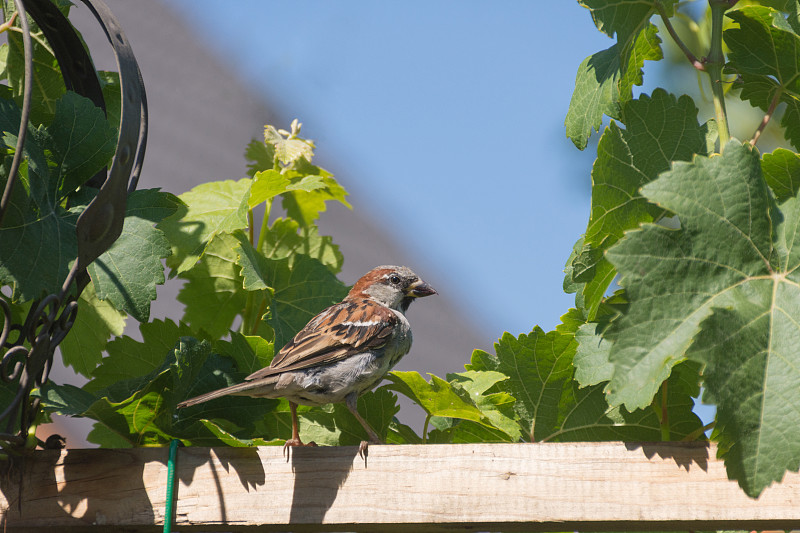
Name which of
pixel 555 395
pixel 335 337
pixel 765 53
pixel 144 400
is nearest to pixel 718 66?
pixel 765 53

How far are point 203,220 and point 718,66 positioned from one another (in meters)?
1.30

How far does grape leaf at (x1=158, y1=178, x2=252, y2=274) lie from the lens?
1.92 meters

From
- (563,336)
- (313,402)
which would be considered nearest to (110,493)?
(313,402)

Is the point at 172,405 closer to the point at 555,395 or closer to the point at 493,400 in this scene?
the point at 493,400

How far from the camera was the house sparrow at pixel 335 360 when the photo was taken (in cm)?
172

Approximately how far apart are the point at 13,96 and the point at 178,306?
5.68 m

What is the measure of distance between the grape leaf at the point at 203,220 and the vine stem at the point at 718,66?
109 cm

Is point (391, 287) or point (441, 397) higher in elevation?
point (391, 287)

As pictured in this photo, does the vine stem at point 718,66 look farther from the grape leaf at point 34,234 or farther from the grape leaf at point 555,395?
the grape leaf at point 34,234

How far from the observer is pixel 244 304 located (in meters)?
2.22

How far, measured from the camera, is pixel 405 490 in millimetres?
1447

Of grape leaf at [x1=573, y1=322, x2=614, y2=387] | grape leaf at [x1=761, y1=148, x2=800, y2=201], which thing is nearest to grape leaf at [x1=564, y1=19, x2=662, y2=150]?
grape leaf at [x1=761, y1=148, x2=800, y2=201]

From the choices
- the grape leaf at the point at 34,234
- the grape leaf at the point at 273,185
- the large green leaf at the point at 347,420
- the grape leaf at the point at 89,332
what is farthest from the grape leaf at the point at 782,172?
the grape leaf at the point at 89,332

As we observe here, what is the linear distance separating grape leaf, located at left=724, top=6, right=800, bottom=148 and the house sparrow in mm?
1042
